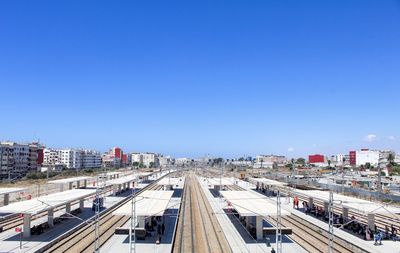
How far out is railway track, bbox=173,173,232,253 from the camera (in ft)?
100

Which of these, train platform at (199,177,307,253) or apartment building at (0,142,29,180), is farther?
apartment building at (0,142,29,180)

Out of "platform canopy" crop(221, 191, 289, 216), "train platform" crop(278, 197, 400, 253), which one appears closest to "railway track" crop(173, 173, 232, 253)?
"platform canopy" crop(221, 191, 289, 216)

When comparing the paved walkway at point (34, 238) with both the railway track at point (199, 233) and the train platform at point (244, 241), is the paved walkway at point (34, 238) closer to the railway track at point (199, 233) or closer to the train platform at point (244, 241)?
the railway track at point (199, 233)

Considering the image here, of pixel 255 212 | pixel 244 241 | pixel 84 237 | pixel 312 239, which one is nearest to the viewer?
pixel 255 212

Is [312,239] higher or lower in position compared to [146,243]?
lower

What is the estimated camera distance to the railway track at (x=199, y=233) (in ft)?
100

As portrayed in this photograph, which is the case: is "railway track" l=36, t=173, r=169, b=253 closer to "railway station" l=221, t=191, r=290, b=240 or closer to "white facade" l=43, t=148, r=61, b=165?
"railway station" l=221, t=191, r=290, b=240

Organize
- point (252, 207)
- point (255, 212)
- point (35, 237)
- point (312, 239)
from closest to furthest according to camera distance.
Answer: point (255, 212) < point (35, 237) < point (312, 239) < point (252, 207)

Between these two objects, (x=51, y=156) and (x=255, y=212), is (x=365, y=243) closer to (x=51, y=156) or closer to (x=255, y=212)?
(x=255, y=212)

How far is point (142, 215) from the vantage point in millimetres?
31047

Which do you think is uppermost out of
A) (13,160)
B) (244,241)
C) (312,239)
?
(13,160)

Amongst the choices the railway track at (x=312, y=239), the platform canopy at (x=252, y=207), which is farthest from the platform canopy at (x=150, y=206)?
the railway track at (x=312, y=239)

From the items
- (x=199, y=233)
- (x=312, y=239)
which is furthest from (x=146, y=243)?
(x=312, y=239)

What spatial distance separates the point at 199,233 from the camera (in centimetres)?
3662
